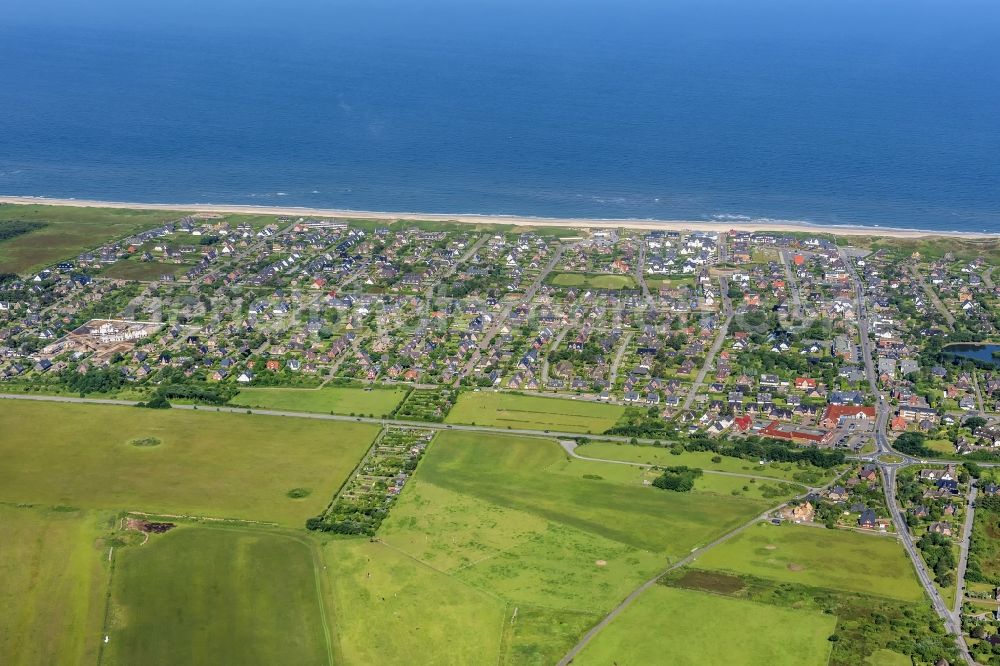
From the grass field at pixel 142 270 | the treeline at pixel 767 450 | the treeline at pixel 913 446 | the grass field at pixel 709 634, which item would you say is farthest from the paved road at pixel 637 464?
the grass field at pixel 142 270

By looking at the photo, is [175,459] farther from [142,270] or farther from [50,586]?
[142,270]

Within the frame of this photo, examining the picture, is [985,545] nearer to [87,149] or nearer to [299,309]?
[299,309]

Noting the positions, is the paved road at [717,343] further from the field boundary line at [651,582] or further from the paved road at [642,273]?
the field boundary line at [651,582]

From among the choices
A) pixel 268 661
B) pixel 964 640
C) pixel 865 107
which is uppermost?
pixel 865 107

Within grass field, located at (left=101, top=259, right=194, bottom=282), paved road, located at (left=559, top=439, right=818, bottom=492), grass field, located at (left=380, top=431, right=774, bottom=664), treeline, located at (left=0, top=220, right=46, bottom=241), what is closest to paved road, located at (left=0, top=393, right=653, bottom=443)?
paved road, located at (left=559, top=439, right=818, bottom=492)

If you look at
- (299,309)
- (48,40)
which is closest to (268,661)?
(299,309)
